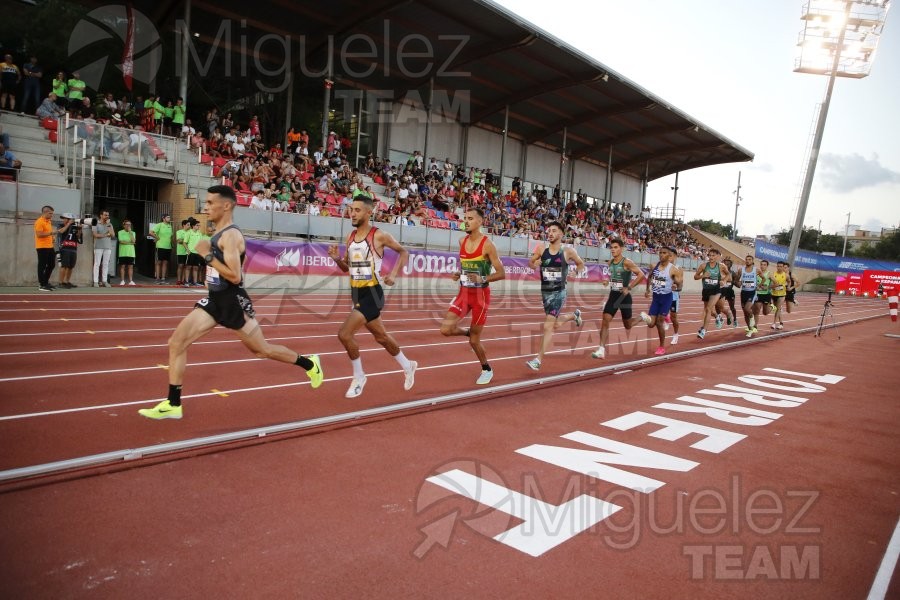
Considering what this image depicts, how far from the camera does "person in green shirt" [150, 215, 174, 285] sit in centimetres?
1733

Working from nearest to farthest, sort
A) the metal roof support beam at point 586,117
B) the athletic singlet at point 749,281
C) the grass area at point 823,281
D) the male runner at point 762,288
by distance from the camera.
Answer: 1. the athletic singlet at point 749,281
2. the male runner at point 762,288
3. the metal roof support beam at point 586,117
4. the grass area at point 823,281

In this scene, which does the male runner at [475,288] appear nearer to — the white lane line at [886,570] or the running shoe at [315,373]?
the running shoe at [315,373]

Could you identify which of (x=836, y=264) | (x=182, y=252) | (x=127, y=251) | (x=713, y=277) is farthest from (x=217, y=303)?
(x=836, y=264)

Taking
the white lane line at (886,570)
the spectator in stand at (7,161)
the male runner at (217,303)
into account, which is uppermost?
the spectator in stand at (7,161)

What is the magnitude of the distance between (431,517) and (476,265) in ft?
14.2

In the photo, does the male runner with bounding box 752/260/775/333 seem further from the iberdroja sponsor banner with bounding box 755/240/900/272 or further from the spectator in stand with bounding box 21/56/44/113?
the iberdroja sponsor banner with bounding box 755/240/900/272

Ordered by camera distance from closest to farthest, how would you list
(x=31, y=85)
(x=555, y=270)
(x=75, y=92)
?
(x=555, y=270), (x=31, y=85), (x=75, y=92)

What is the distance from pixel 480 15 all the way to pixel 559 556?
25721mm

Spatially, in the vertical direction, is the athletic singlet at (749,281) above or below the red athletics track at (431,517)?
above

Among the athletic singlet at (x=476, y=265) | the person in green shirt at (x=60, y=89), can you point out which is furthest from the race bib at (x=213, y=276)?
the person in green shirt at (x=60, y=89)

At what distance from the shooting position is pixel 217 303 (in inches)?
208

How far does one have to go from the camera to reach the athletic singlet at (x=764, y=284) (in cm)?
1583

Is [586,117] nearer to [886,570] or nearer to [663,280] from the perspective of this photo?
[663,280]

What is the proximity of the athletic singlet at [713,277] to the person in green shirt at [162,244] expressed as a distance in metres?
15.2
